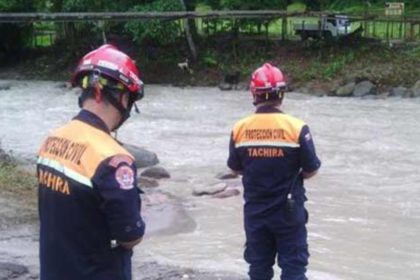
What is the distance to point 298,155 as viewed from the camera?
506 centimetres

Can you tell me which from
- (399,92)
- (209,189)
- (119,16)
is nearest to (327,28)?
(399,92)

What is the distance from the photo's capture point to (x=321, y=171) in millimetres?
13922

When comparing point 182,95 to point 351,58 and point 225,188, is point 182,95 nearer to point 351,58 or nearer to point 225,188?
point 351,58

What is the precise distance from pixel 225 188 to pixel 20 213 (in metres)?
3.88

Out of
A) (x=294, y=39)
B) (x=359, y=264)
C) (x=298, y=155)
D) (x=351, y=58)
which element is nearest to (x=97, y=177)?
(x=298, y=155)

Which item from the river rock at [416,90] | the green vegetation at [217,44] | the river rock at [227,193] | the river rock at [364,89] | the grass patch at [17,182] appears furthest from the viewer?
the green vegetation at [217,44]

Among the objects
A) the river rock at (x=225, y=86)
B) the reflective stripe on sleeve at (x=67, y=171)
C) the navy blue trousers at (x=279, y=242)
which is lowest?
the river rock at (x=225, y=86)

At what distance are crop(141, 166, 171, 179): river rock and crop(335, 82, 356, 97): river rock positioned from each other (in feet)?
43.0

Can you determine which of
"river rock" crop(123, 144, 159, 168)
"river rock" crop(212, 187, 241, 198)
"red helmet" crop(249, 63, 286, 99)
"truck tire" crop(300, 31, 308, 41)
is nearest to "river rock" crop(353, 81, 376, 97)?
"truck tire" crop(300, 31, 308, 41)

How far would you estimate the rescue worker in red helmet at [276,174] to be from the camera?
5055 mm

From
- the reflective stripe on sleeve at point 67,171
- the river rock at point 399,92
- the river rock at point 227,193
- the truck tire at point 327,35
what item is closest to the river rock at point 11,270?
the reflective stripe on sleeve at point 67,171

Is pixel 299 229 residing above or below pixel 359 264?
above

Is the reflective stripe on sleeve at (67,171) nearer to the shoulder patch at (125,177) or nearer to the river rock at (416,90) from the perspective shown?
the shoulder patch at (125,177)

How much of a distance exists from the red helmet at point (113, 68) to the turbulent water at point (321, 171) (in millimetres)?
4776
